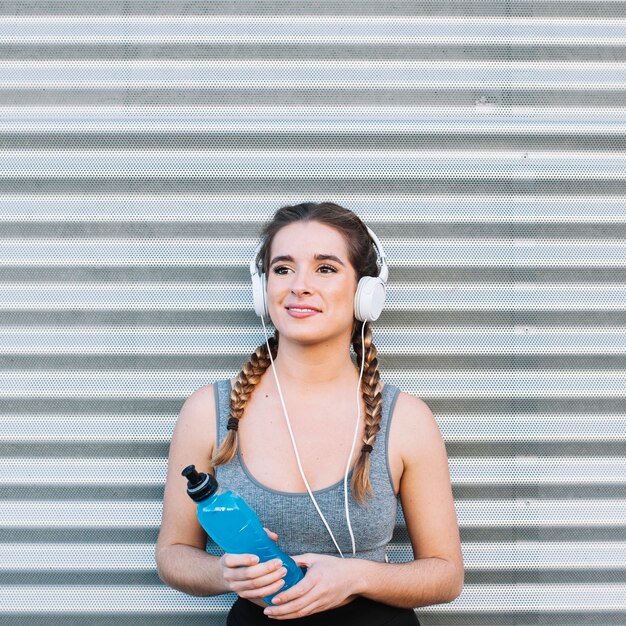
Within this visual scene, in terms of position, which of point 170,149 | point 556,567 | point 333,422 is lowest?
point 556,567

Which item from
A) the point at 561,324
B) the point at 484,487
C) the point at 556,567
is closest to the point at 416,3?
the point at 561,324

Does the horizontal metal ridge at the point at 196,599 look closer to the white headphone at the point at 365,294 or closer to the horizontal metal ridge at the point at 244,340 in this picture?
the horizontal metal ridge at the point at 244,340

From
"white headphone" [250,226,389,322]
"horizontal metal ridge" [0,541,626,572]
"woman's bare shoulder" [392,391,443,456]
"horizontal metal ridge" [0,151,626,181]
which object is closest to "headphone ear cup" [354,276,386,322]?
"white headphone" [250,226,389,322]

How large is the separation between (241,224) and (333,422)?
31.9 inches

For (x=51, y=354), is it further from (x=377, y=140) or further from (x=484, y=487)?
(x=484, y=487)

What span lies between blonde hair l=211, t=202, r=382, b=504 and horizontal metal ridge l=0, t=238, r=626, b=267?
267 millimetres

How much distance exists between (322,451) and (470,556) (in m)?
0.77

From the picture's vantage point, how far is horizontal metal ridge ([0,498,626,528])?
230 centimetres

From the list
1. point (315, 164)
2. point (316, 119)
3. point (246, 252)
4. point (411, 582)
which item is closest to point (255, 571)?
point (411, 582)

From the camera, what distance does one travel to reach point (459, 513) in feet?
7.54

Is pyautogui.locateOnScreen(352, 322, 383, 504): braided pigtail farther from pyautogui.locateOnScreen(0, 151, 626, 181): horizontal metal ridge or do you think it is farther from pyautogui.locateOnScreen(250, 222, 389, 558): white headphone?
pyautogui.locateOnScreen(0, 151, 626, 181): horizontal metal ridge

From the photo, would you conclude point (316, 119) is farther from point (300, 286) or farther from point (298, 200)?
point (300, 286)

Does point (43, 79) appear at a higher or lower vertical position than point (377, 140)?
higher

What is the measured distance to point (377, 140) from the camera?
92.1 inches
